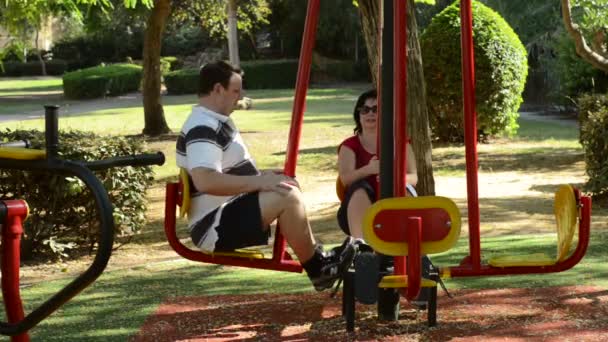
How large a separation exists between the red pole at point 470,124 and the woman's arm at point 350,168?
1.87ft

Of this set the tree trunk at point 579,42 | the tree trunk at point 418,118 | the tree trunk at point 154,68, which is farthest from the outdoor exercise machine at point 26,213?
the tree trunk at point 154,68

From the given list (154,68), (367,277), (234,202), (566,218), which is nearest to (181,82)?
(154,68)

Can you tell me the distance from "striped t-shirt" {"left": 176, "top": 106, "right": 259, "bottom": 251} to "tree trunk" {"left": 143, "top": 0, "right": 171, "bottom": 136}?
16353 millimetres

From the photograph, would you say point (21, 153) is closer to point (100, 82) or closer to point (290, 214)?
point (290, 214)

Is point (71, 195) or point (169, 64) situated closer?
point (71, 195)

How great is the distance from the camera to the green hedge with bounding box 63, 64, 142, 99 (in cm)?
3966

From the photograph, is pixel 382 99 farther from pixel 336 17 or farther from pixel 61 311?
pixel 336 17

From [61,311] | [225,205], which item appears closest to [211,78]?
[225,205]

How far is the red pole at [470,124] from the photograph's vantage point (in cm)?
Result: 503

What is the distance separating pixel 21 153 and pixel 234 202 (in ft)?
7.55

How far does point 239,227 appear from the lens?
5.20 m

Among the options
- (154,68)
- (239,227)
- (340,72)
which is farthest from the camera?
(340,72)

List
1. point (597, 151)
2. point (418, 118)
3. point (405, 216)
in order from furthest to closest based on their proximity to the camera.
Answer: point (597, 151), point (418, 118), point (405, 216)

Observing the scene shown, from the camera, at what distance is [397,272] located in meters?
4.79
